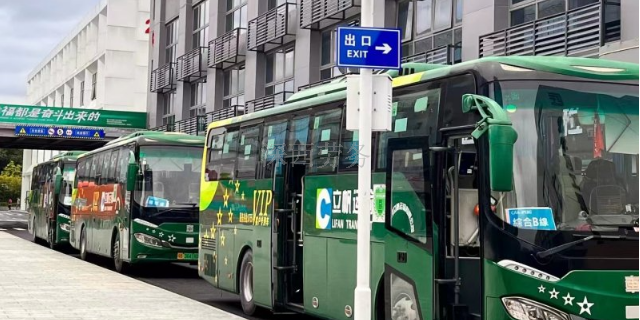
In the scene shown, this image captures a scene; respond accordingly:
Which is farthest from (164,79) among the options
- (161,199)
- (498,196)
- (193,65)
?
(498,196)

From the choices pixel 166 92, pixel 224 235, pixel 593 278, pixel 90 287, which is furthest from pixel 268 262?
pixel 166 92

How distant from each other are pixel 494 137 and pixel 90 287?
1140 centimetres

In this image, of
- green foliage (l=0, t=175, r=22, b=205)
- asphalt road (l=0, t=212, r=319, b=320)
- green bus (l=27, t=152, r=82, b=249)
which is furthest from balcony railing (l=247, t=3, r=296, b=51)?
green foliage (l=0, t=175, r=22, b=205)

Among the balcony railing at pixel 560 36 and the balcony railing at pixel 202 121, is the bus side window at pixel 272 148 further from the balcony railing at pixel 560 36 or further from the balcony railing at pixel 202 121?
the balcony railing at pixel 202 121

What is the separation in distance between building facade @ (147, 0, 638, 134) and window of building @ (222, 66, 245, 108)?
0.14 feet

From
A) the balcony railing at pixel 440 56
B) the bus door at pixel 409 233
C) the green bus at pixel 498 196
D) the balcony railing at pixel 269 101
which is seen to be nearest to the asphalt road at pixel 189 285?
the green bus at pixel 498 196

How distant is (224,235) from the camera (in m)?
15.7

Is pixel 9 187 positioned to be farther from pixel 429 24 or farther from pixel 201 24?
pixel 429 24

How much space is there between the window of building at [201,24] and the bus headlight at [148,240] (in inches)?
917

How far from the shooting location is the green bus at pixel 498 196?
313 inches

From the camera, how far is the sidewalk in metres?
12.9

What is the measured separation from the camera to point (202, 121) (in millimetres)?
43594

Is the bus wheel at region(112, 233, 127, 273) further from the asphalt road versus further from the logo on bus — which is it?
the logo on bus

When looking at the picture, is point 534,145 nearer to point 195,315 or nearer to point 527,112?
point 527,112
